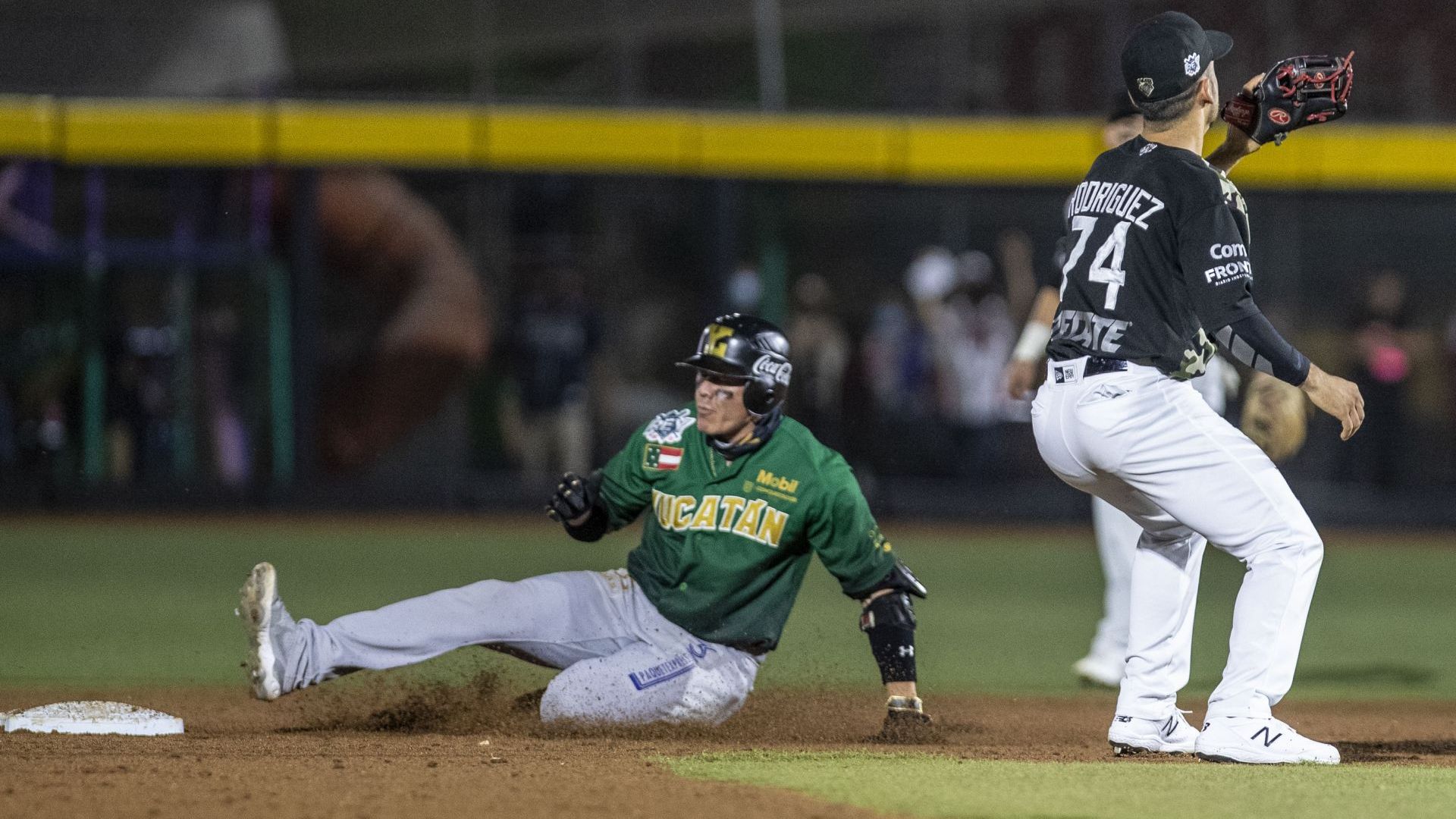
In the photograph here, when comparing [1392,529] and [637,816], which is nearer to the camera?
[637,816]

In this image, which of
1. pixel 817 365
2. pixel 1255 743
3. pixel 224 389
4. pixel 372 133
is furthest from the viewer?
pixel 817 365

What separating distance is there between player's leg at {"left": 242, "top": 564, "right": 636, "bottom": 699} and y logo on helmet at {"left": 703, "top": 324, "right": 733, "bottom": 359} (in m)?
0.85

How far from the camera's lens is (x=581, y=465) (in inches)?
639

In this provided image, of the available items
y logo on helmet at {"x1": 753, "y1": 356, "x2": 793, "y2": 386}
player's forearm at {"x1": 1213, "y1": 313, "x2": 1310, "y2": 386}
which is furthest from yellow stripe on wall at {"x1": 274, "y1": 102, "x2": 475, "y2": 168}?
player's forearm at {"x1": 1213, "y1": 313, "x2": 1310, "y2": 386}

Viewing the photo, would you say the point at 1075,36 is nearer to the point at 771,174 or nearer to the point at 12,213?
the point at 771,174

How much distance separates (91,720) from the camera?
215 inches

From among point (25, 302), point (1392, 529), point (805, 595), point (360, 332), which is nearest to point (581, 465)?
point (360, 332)

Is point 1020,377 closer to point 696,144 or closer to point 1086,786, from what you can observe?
point 1086,786

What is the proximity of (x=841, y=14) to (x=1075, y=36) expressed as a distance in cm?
244

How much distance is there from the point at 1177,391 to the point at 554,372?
11710 millimetres

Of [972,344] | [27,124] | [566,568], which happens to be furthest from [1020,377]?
[27,124]

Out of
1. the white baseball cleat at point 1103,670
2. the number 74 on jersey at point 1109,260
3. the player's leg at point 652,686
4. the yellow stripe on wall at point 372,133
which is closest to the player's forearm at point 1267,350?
the number 74 on jersey at point 1109,260

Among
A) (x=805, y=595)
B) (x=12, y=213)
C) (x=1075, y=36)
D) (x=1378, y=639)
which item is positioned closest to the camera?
(x=1378, y=639)

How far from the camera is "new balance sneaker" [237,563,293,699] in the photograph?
5078mm
